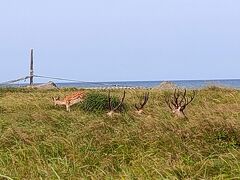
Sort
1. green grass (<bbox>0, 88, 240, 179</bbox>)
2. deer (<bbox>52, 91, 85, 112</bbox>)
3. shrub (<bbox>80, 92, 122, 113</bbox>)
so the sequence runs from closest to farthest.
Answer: green grass (<bbox>0, 88, 240, 179</bbox>) → shrub (<bbox>80, 92, 122, 113</bbox>) → deer (<bbox>52, 91, 85, 112</bbox>)

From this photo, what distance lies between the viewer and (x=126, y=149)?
846 centimetres

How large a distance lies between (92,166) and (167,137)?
1.39 metres

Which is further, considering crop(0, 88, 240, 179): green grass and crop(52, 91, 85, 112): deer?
crop(52, 91, 85, 112): deer

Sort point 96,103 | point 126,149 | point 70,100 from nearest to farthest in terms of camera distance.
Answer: point 126,149, point 96,103, point 70,100

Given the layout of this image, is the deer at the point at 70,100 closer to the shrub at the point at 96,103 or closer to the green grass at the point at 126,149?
the shrub at the point at 96,103

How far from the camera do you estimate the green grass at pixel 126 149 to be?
673cm

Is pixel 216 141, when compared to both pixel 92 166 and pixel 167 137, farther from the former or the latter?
pixel 92 166

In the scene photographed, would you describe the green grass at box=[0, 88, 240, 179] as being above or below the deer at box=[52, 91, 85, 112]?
below

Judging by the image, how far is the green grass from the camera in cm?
673

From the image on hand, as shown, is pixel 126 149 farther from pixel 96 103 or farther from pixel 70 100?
pixel 70 100

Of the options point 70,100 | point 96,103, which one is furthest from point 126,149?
Result: point 70,100

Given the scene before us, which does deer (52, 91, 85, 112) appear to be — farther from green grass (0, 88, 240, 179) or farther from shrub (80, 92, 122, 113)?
green grass (0, 88, 240, 179)

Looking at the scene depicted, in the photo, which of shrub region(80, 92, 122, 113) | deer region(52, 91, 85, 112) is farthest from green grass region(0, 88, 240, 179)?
deer region(52, 91, 85, 112)

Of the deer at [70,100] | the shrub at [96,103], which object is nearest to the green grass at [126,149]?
the shrub at [96,103]
